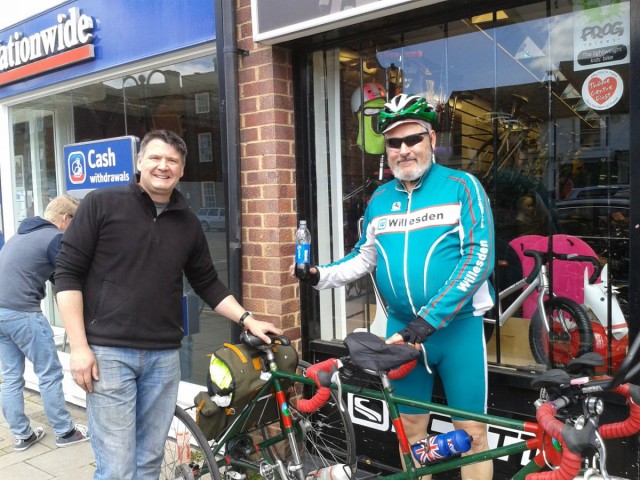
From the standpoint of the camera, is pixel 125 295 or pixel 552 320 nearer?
pixel 125 295

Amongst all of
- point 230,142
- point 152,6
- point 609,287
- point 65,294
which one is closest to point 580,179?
point 609,287

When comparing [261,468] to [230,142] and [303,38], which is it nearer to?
[230,142]

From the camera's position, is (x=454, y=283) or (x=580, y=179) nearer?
(x=454, y=283)

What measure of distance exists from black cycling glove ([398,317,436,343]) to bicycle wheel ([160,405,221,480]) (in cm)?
121

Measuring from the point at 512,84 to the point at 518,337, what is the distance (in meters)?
1.43

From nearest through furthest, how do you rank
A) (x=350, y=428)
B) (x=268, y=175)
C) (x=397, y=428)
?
(x=397, y=428) < (x=350, y=428) < (x=268, y=175)

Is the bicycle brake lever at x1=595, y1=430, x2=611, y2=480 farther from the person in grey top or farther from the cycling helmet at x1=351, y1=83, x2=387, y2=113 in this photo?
the person in grey top

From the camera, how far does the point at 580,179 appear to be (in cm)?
302

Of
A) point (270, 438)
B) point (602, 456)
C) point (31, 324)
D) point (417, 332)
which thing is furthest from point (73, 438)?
point (602, 456)

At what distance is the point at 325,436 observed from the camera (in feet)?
11.0

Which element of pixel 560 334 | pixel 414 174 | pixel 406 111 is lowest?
pixel 560 334

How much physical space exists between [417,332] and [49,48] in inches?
178

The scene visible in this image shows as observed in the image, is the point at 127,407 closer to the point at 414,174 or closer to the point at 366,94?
the point at 414,174

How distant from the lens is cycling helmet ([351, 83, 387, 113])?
12.3 feet
